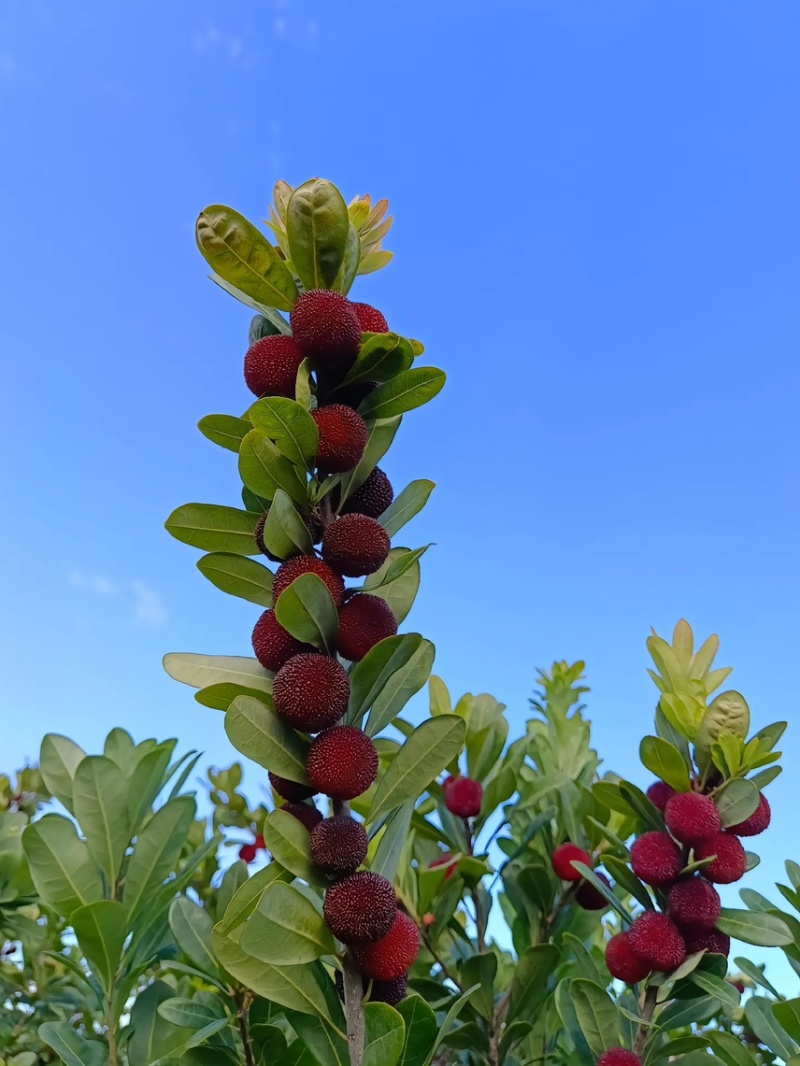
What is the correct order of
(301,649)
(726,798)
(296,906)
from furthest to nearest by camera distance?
(726,798)
(301,649)
(296,906)

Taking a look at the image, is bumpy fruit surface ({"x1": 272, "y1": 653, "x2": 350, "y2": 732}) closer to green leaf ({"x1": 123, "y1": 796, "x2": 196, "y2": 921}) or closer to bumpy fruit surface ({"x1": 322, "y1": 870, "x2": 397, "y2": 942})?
bumpy fruit surface ({"x1": 322, "y1": 870, "x2": 397, "y2": 942})

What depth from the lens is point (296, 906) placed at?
4.25 feet

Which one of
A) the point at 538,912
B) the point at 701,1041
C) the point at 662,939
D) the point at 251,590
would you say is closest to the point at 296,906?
the point at 251,590

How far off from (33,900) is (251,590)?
1717 millimetres

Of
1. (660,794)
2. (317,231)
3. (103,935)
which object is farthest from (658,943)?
(317,231)

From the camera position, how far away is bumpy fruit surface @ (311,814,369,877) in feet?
4.34

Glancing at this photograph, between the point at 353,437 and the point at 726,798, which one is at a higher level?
the point at 353,437

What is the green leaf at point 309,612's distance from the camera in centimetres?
132

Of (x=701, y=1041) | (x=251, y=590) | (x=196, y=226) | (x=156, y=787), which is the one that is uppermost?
(x=196, y=226)

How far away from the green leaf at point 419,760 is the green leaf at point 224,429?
0.63 metres

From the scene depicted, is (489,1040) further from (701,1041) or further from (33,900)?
(33,900)

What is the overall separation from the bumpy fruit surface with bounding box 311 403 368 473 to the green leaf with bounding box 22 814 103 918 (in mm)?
947

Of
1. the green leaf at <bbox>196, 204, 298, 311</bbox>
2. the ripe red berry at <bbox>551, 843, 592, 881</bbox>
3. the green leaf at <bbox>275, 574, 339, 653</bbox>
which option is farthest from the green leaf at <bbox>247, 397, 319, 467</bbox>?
the ripe red berry at <bbox>551, 843, 592, 881</bbox>

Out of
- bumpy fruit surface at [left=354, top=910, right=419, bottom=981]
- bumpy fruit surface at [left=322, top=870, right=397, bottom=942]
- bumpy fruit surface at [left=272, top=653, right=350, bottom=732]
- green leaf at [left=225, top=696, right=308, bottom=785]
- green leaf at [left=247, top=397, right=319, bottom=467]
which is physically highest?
green leaf at [left=247, top=397, right=319, bottom=467]
